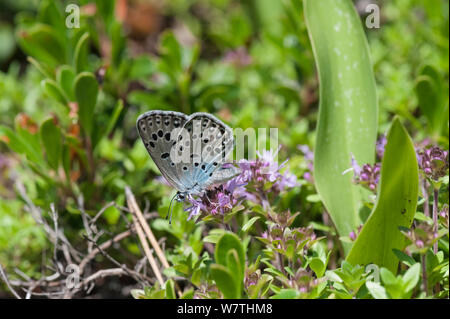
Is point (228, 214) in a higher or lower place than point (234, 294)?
higher

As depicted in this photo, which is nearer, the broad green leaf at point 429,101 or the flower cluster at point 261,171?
the flower cluster at point 261,171

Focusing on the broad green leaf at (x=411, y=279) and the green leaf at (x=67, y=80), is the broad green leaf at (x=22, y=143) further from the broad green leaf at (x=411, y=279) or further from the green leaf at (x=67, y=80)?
the broad green leaf at (x=411, y=279)

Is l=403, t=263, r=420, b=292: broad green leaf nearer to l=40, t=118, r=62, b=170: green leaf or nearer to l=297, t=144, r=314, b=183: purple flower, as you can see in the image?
l=297, t=144, r=314, b=183: purple flower

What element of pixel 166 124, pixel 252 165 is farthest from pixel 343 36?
pixel 166 124

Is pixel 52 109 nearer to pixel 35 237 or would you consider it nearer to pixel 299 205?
pixel 35 237

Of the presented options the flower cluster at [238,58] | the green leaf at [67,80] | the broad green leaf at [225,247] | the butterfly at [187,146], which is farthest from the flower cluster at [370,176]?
the flower cluster at [238,58]

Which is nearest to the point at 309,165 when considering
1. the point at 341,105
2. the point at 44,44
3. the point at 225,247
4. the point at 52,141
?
the point at 341,105
